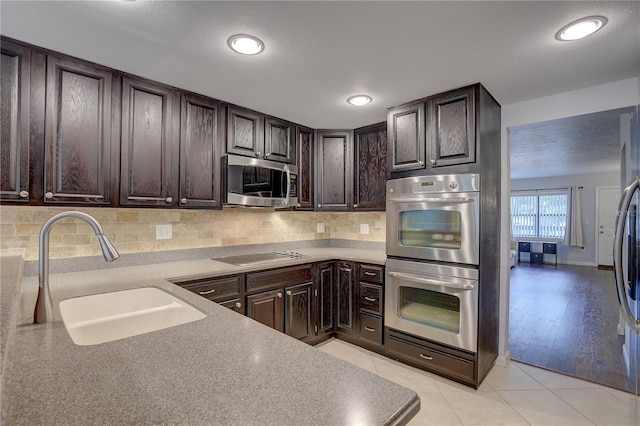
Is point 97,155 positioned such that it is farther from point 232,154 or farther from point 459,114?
point 459,114

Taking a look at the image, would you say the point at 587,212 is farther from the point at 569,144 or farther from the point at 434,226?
the point at 434,226

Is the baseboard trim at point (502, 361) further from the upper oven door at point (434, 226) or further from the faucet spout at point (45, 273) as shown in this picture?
the faucet spout at point (45, 273)

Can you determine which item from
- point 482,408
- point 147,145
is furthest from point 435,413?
point 147,145

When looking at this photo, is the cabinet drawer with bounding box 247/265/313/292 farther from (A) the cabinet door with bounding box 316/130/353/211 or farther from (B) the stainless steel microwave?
(A) the cabinet door with bounding box 316/130/353/211

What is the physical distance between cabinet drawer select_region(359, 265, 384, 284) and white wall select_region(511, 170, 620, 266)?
814 centimetres

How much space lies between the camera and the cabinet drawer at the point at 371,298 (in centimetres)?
276

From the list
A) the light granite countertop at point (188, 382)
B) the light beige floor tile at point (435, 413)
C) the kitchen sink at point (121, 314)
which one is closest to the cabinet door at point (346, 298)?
the light beige floor tile at point (435, 413)

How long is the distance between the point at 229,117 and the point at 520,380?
3214mm

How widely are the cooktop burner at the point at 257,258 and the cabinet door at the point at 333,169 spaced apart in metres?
0.66

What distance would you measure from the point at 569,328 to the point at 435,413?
261cm

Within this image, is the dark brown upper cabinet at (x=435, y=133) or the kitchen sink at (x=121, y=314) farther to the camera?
the dark brown upper cabinet at (x=435, y=133)

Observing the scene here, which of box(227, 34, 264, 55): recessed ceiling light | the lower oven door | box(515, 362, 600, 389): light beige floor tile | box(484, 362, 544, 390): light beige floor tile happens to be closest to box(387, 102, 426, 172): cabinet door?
the lower oven door

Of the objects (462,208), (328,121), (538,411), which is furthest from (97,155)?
(538,411)

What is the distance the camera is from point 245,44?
1.71 m
